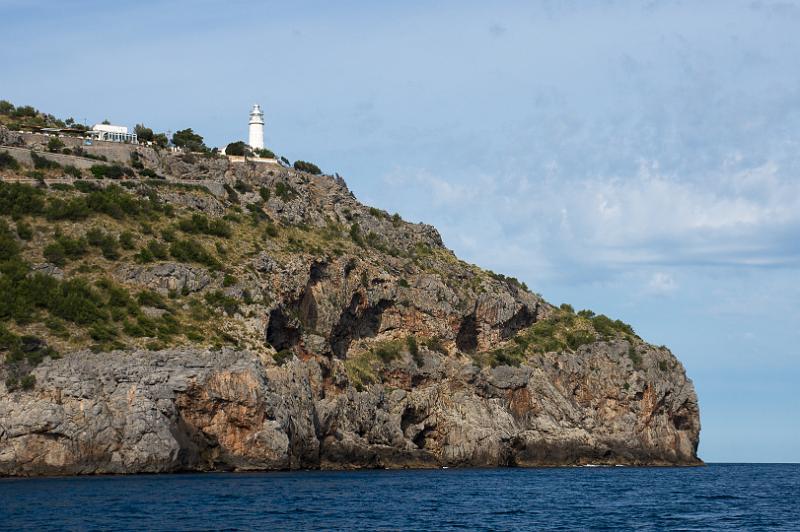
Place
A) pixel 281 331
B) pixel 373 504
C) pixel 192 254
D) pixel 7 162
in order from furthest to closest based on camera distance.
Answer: pixel 7 162 → pixel 192 254 → pixel 281 331 → pixel 373 504

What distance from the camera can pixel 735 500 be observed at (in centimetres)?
7256

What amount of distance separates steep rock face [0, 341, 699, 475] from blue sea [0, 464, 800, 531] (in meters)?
2.17

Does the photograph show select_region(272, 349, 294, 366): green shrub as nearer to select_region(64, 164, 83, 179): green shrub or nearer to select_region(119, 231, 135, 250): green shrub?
select_region(119, 231, 135, 250): green shrub

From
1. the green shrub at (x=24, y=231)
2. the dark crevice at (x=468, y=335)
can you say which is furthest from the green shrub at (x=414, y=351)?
the green shrub at (x=24, y=231)

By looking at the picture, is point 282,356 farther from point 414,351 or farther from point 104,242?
point 414,351

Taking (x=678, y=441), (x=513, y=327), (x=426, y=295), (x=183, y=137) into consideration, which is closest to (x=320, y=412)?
(x=426, y=295)

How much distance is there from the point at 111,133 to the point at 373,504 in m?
70.8

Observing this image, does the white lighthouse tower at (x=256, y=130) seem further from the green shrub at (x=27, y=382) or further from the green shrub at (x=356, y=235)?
the green shrub at (x=27, y=382)

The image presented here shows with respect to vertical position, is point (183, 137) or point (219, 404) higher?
point (183, 137)

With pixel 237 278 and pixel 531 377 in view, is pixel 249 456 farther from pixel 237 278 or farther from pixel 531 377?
pixel 531 377

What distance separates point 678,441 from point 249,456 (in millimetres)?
51870

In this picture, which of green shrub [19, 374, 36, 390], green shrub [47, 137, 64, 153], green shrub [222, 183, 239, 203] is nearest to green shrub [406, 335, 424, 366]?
green shrub [222, 183, 239, 203]

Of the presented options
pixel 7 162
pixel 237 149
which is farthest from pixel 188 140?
pixel 7 162

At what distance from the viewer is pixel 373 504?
59844 mm
